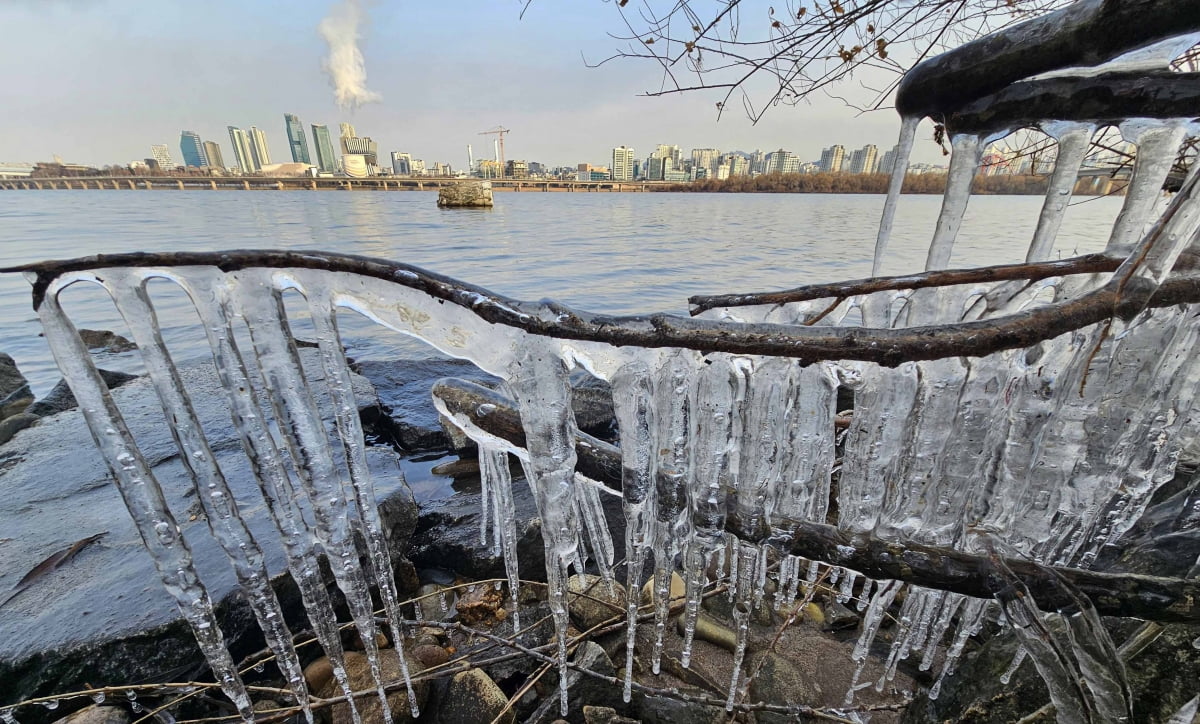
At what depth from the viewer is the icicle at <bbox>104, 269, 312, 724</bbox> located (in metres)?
1.35

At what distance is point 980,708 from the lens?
1.98 meters

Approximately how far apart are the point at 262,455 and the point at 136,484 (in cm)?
41

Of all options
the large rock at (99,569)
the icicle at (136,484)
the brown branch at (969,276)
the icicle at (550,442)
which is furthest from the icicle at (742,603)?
the large rock at (99,569)

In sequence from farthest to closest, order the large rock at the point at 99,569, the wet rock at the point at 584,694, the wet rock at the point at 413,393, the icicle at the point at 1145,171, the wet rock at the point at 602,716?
1. the wet rock at the point at 413,393
2. the large rock at the point at 99,569
3. the wet rock at the point at 584,694
4. the wet rock at the point at 602,716
5. the icicle at the point at 1145,171

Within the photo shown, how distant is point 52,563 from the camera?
362cm

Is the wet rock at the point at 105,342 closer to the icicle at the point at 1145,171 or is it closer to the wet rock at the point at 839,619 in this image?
the wet rock at the point at 839,619

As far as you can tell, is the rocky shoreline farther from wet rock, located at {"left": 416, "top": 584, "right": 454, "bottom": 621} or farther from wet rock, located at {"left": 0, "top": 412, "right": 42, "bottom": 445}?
wet rock, located at {"left": 0, "top": 412, "right": 42, "bottom": 445}

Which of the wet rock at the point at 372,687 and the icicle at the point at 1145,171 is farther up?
the icicle at the point at 1145,171

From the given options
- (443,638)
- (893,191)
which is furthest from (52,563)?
(893,191)

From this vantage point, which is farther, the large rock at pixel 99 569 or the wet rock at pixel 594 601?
the wet rock at pixel 594 601

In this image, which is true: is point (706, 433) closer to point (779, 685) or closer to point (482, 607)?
point (779, 685)

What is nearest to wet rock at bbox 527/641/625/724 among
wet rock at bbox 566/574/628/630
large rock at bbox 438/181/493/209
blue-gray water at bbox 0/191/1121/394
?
wet rock at bbox 566/574/628/630

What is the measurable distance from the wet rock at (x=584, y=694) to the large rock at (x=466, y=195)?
189ft

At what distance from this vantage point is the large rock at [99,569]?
2.85 metres
